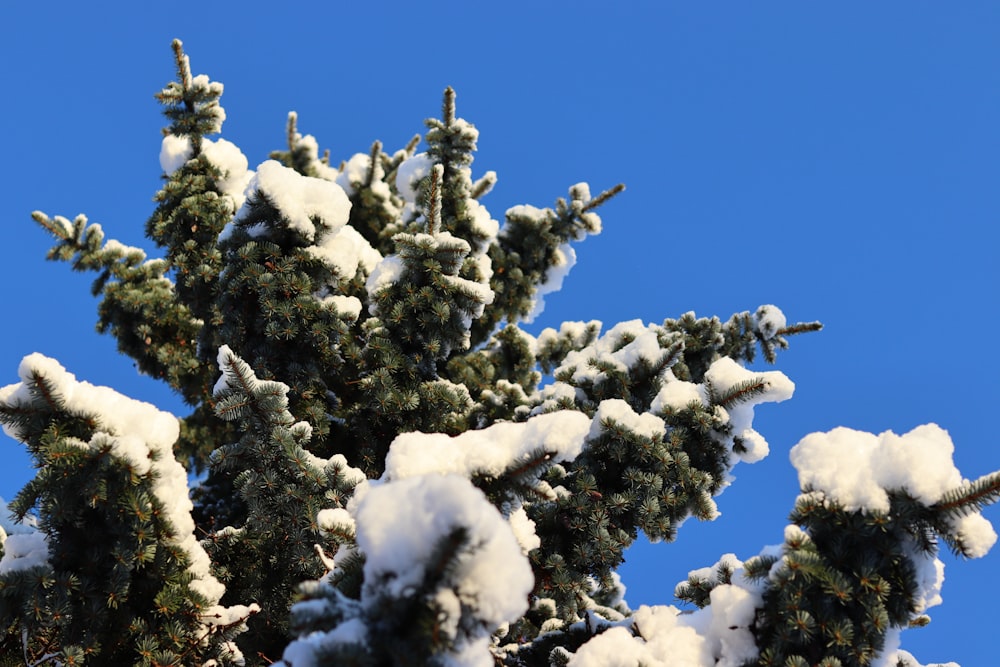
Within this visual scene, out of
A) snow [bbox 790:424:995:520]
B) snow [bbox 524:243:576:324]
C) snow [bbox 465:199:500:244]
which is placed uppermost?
snow [bbox 524:243:576:324]

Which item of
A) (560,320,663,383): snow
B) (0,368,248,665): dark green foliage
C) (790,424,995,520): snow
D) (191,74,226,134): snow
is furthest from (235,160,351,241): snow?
(790,424,995,520): snow

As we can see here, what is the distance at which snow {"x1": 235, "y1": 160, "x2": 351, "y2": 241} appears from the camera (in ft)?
17.6

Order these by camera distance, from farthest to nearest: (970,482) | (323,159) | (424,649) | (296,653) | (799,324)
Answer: (323,159) < (799,324) < (970,482) < (296,653) < (424,649)

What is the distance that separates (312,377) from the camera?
216 inches

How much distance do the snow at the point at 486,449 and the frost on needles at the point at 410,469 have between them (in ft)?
0.04

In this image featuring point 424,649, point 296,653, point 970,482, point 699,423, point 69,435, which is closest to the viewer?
point 424,649

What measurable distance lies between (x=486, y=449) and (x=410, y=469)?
0.36 meters

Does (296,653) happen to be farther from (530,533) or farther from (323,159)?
(323,159)

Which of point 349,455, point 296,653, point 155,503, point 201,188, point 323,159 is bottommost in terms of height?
point 296,653

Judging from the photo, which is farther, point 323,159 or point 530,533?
point 323,159

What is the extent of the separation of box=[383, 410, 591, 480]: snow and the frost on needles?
0.01m

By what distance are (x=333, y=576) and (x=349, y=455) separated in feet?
9.41

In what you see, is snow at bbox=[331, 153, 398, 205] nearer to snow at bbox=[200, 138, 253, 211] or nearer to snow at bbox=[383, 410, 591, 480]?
snow at bbox=[200, 138, 253, 211]

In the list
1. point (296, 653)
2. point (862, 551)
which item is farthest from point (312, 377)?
point (862, 551)
